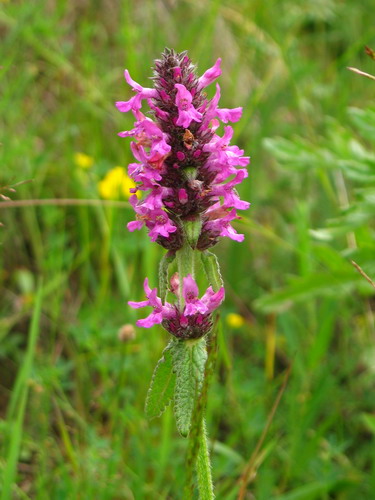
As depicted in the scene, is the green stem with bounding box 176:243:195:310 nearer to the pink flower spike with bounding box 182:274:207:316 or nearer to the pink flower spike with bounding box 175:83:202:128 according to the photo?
the pink flower spike with bounding box 182:274:207:316

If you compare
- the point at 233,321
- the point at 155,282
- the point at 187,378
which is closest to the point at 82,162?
the point at 155,282

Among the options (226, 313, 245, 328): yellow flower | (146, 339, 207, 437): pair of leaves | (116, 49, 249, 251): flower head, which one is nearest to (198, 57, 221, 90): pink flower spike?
(116, 49, 249, 251): flower head

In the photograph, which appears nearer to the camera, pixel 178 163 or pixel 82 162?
pixel 178 163

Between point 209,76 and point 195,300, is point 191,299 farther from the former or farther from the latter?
point 209,76

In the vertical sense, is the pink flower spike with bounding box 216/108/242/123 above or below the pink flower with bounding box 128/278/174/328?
above

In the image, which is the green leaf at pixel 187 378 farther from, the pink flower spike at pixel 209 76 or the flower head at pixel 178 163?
the pink flower spike at pixel 209 76

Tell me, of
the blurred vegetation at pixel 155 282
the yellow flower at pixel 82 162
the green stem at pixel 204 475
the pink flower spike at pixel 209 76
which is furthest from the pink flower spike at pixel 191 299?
the yellow flower at pixel 82 162

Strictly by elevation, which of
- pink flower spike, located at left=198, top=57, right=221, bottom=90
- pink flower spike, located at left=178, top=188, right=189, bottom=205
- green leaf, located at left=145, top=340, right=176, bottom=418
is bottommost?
green leaf, located at left=145, top=340, right=176, bottom=418

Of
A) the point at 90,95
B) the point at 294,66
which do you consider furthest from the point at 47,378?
the point at 294,66
